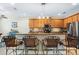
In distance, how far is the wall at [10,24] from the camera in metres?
4.38

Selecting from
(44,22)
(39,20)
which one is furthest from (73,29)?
(39,20)

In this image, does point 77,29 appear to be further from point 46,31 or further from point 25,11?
point 25,11

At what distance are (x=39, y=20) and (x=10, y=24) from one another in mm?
1055

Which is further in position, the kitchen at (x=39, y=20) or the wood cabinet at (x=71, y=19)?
the wood cabinet at (x=71, y=19)

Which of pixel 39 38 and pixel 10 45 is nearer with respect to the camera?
pixel 10 45

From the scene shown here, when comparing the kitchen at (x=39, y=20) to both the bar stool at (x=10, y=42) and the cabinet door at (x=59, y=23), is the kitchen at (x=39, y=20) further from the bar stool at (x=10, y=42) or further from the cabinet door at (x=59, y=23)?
the bar stool at (x=10, y=42)

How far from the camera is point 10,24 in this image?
4.58 meters

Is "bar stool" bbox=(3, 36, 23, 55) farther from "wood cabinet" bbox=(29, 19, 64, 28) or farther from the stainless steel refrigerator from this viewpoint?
the stainless steel refrigerator

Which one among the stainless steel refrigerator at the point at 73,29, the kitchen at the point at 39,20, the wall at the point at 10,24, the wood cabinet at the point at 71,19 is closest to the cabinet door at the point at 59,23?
the kitchen at the point at 39,20

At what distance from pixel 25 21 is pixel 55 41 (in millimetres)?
1214

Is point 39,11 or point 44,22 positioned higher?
point 39,11

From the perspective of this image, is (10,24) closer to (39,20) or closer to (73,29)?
(39,20)

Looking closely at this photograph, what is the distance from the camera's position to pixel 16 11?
16.3 ft
